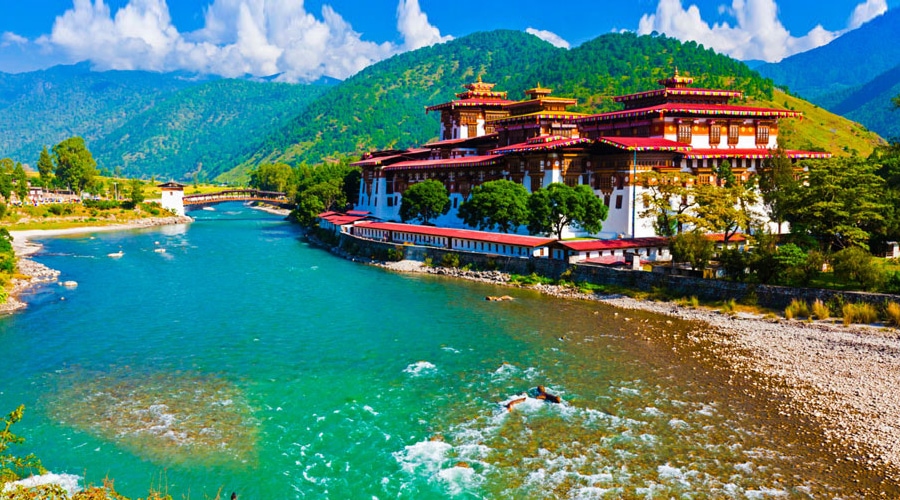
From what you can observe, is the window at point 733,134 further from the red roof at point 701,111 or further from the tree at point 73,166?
the tree at point 73,166

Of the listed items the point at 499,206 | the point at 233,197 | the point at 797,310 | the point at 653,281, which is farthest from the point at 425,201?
the point at 233,197

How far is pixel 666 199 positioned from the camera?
59156mm

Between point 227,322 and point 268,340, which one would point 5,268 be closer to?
point 227,322

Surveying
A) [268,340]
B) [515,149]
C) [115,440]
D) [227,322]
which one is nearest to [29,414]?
[115,440]

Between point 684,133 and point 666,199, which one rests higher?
point 684,133

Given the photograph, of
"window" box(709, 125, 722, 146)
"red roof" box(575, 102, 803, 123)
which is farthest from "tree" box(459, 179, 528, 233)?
"window" box(709, 125, 722, 146)

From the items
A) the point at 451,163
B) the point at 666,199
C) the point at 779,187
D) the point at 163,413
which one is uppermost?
the point at 451,163

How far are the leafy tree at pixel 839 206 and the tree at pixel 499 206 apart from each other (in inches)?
950

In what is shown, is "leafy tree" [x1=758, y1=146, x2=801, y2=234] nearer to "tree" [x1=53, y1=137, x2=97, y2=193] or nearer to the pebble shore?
the pebble shore

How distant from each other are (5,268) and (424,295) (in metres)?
35.9

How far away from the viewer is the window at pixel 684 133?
71625 mm

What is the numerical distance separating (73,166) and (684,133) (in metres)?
124

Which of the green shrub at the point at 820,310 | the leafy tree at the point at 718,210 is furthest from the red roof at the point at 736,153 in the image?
the green shrub at the point at 820,310

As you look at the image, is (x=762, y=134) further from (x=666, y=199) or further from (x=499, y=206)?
(x=499, y=206)
